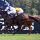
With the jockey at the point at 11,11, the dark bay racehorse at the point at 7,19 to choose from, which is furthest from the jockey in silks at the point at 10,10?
the dark bay racehorse at the point at 7,19

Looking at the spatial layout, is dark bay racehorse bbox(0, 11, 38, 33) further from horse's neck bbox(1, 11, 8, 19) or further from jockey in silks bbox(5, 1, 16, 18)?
jockey in silks bbox(5, 1, 16, 18)

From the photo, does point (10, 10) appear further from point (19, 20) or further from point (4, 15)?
point (19, 20)

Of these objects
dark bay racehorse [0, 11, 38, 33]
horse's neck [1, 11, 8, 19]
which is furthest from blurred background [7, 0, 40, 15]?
horse's neck [1, 11, 8, 19]

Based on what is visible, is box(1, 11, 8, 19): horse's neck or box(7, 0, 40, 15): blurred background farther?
box(1, 11, 8, 19): horse's neck

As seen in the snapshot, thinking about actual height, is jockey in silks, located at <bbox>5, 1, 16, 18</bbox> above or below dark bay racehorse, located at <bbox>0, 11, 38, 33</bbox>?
above

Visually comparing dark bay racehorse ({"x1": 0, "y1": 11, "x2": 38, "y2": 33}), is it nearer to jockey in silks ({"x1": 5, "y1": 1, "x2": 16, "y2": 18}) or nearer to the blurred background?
jockey in silks ({"x1": 5, "y1": 1, "x2": 16, "y2": 18})

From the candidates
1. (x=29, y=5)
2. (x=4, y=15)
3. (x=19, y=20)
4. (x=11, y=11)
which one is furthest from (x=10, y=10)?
(x=29, y=5)

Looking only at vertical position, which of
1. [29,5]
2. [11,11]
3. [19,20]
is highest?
[29,5]

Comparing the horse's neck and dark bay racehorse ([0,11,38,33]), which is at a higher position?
the horse's neck

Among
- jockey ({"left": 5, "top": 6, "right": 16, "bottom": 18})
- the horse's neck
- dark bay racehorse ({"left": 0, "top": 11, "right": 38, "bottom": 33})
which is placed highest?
jockey ({"left": 5, "top": 6, "right": 16, "bottom": 18})

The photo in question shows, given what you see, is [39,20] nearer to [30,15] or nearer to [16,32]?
[30,15]

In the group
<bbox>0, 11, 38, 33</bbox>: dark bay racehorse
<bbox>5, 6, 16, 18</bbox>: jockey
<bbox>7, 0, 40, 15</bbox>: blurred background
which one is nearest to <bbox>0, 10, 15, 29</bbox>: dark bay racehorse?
<bbox>0, 11, 38, 33</bbox>: dark bay racehorse

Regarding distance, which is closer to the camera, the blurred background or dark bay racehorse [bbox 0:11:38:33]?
the blurred background

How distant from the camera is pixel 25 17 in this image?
1039 centimetres
